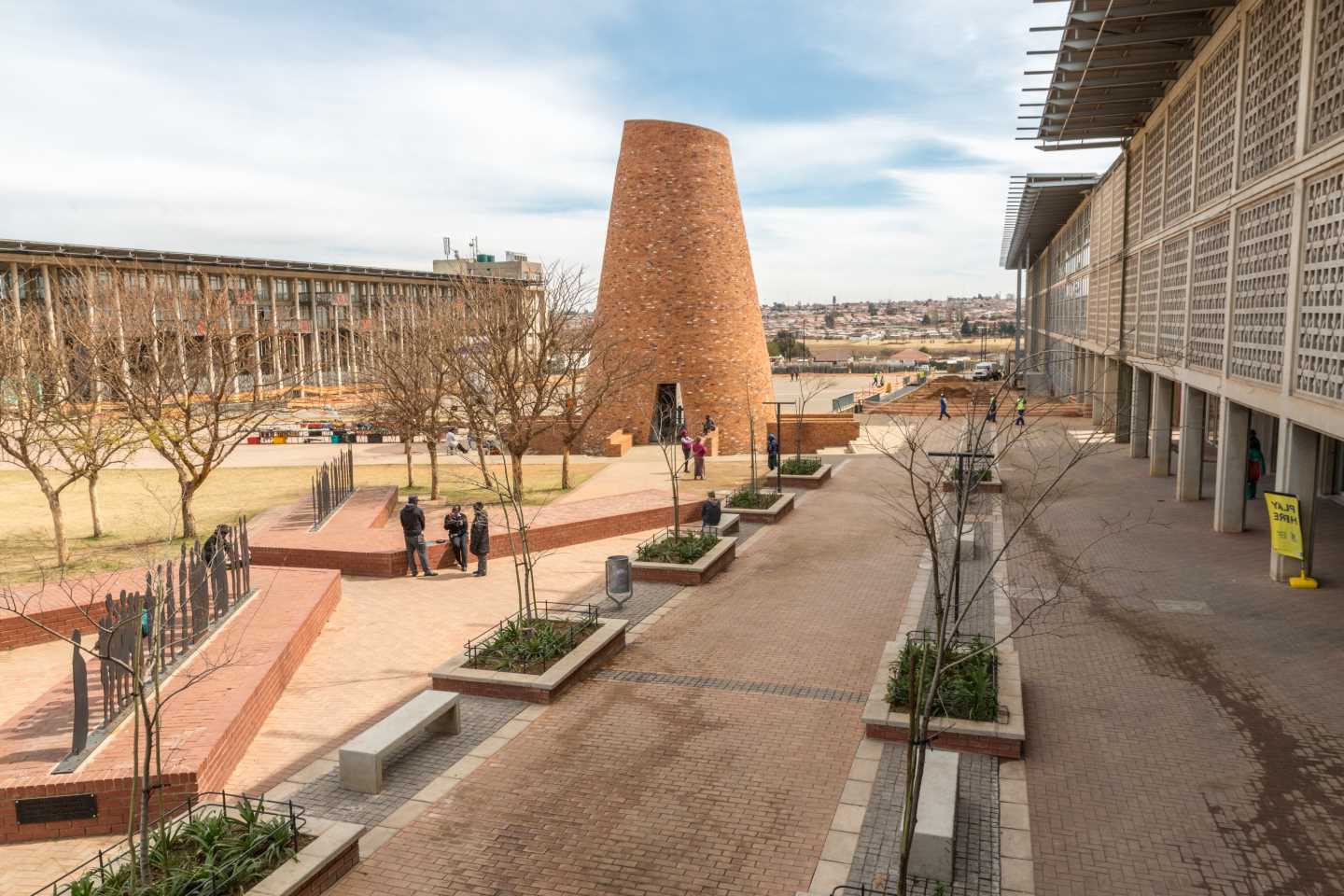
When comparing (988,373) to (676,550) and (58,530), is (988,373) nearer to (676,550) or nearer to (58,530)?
(676,550)

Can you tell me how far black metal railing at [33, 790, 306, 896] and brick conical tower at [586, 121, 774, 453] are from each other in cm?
2349

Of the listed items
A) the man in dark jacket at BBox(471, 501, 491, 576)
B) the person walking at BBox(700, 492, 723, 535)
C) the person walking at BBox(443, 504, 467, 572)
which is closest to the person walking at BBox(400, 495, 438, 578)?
the person walking at BBox(443, 504, 467, 572)

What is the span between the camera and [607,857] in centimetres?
710

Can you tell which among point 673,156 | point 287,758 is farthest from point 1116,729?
point 673,156

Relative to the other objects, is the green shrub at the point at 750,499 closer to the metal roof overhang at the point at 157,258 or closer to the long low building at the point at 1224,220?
the long low building at the point at 1224,220

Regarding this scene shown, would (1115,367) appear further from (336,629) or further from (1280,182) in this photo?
(336,629)

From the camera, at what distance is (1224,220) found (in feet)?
59.6

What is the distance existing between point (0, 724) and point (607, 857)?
703 centimetres

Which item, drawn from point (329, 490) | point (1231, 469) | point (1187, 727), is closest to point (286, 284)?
point (329, 490)

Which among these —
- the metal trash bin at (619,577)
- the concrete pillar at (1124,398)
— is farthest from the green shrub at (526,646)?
the concrete pillar at (1124,398)

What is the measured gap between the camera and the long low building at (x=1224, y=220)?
13008 millimetres

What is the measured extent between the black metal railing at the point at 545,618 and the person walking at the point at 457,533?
330 cm

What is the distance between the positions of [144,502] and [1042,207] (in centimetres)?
4124

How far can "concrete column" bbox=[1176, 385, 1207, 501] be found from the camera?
20531mm
